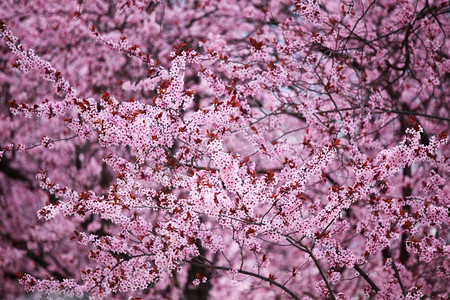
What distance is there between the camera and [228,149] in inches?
312

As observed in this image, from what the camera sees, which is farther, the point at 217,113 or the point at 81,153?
the point at 81,153

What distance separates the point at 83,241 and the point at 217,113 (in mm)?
1676

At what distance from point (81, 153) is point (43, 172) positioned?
463cm

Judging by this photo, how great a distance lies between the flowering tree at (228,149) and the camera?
3.41 m

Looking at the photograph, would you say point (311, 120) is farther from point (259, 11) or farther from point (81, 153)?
point (81, 153)

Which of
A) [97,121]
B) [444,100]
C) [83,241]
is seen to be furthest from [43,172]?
[444,100]

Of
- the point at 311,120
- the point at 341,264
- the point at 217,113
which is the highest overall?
the point at 311,120

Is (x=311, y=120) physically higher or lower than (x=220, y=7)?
lower

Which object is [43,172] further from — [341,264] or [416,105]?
[416,105]

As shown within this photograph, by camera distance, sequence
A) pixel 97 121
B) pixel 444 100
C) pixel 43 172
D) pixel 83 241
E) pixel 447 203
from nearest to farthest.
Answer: pixel 97 121 < pixel 83 241 < pixel 43 172 < pixel 447 203 < pixel 444 100

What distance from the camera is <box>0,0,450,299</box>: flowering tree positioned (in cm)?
341

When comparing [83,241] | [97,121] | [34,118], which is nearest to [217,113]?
[97,121]

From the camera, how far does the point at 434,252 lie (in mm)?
4137

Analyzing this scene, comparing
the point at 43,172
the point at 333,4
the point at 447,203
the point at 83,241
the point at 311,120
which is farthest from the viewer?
the point at 333,4
